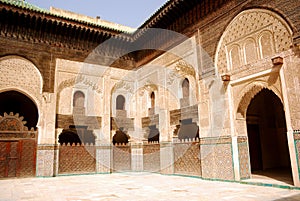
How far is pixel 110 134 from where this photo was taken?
30.9ft

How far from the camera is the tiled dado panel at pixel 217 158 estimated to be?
616 cm

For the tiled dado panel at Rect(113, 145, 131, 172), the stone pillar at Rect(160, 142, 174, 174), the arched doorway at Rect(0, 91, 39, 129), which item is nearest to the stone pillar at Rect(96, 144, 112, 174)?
the tiled dado panel at Rect(113, 145, 131, 172)

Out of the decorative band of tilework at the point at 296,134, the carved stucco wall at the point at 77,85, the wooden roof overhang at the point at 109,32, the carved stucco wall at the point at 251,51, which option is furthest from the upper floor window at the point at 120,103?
the decorative band of tilework at the point at 296,134

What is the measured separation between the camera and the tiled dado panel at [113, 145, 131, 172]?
939 centimetres

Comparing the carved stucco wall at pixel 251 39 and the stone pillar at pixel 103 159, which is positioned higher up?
the carved stucco wall at pixel 251 39

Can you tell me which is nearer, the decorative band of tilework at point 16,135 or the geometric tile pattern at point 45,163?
the decorative band of tilework at point 16,135

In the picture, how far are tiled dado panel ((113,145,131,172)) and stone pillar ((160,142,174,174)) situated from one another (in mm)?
1629

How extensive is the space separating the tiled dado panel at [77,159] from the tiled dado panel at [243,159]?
507cm

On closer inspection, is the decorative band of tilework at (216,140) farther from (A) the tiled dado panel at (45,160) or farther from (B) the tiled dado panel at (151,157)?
(A) the tiled dado panel at (45,160)

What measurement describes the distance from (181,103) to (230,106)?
7.13ft

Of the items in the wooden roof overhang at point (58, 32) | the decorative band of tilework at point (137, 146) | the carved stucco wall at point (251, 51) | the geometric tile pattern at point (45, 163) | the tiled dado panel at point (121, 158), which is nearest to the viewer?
the carved stucco wall at point (251, 51)

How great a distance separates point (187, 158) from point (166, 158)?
99cm

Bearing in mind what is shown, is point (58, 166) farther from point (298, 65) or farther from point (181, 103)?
point (298, 65)

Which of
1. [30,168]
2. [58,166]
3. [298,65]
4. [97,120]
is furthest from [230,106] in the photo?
[30,168]
